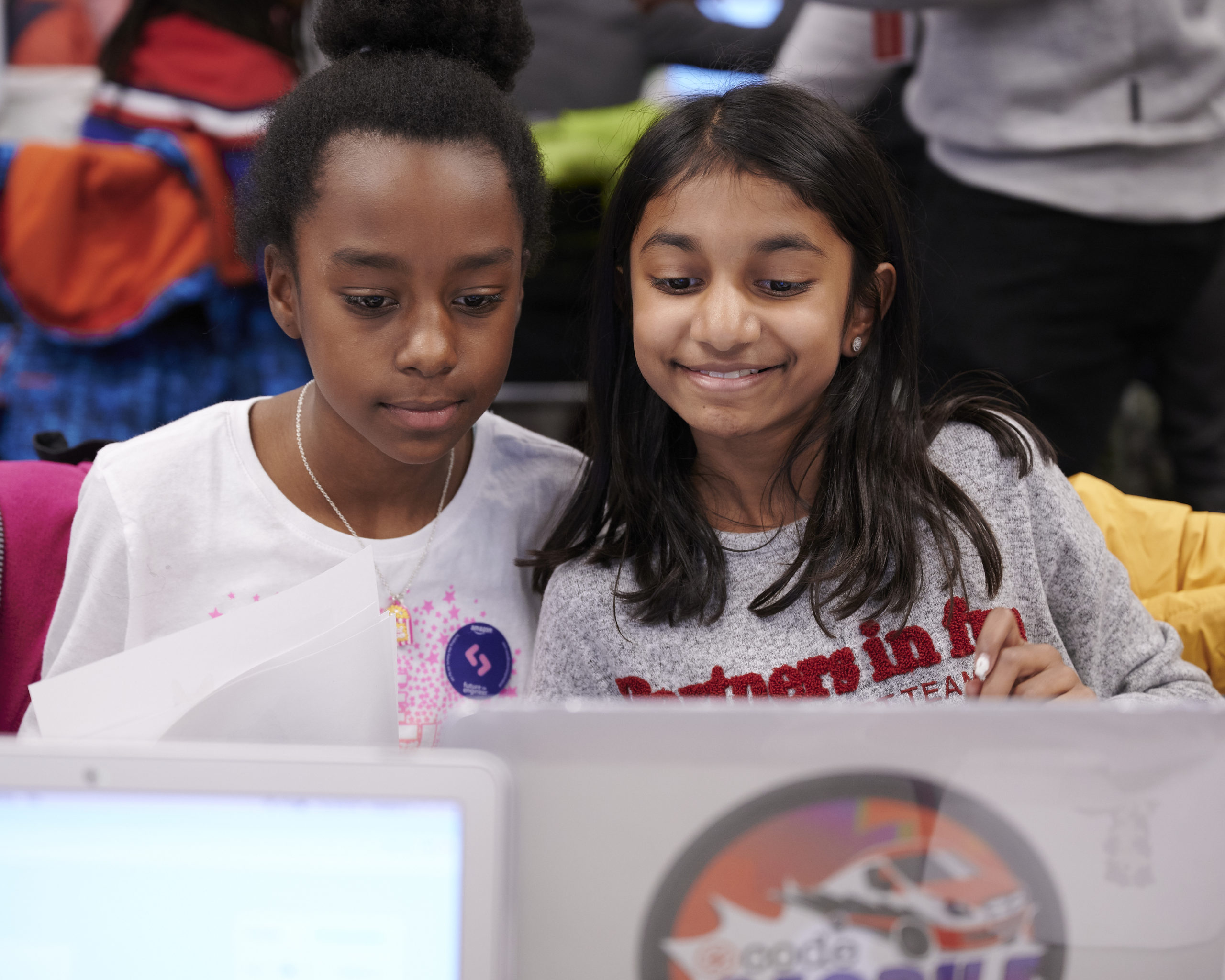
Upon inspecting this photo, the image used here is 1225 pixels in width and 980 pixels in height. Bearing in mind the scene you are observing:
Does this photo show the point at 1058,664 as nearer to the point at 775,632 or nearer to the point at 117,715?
the point at 775,632

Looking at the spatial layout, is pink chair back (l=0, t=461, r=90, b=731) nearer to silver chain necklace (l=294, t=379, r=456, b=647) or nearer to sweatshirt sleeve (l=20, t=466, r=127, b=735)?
sweatshirt sleeve (l=20, t=466, r=127, b=735)

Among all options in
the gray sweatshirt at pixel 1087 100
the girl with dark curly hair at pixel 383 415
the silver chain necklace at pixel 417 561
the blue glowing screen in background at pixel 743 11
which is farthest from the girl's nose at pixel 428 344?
the blue glowing screen in background at pixel 743 11

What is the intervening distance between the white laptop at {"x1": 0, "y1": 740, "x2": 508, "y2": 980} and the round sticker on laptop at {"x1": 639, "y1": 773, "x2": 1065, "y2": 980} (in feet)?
0.31

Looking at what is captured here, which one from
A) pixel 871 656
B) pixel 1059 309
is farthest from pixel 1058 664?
pixel 1059 309

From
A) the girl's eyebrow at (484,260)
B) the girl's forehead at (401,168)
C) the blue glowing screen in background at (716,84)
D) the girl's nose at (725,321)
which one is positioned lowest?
the girl's nose at (725,321)

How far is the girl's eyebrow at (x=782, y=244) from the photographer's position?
86 cm

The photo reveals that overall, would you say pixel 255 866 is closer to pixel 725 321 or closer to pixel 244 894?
pixel 244 894

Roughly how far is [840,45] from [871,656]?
117 centimetres

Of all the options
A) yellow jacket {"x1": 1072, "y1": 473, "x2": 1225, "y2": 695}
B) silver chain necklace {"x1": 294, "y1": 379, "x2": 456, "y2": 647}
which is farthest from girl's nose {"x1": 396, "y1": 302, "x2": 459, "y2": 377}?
yellow jacket {"x1": 1072, "y1": 473, "x2": 1225, "y2": 695}

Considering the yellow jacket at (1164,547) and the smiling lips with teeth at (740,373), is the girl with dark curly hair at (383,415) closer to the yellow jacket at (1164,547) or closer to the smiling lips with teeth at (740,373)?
the smiling lips with teeth at (740,373)

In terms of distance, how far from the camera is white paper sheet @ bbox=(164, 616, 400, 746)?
1.96ft

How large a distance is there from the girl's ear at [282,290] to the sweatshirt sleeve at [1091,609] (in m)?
Answer: 0.68

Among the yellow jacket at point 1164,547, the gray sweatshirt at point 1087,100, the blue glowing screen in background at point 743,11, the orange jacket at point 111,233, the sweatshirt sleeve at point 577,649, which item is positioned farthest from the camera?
the blue glowing screen in background at point 743,11

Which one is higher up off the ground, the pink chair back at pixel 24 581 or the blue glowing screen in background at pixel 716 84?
the blue glowing screen in background at pixel 716 84
